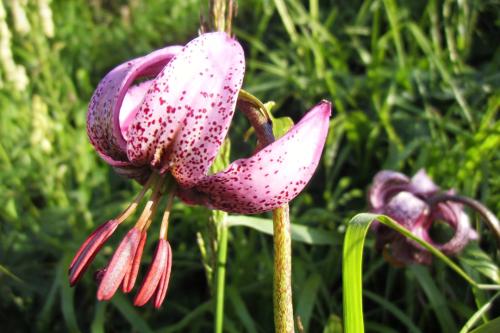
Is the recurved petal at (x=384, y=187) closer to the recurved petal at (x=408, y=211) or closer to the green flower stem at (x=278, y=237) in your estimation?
the recurved petal at (x=408, y=211)

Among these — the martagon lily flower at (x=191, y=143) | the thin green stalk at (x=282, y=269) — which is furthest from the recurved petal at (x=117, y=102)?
the thin green stalk at (x=282, y=269)

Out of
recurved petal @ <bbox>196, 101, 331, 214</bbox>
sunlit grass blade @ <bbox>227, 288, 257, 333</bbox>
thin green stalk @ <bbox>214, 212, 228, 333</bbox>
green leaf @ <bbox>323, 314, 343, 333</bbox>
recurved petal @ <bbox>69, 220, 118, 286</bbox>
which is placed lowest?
sunlit grass blade @ <bbox>227, 288, 257, 333</bbox>

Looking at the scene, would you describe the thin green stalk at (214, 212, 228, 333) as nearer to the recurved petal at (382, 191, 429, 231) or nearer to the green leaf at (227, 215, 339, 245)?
the green leaf at (227, 215, 339, 245)

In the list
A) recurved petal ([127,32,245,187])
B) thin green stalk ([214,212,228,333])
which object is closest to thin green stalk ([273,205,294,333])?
recurved petal ([127,32,245,187])

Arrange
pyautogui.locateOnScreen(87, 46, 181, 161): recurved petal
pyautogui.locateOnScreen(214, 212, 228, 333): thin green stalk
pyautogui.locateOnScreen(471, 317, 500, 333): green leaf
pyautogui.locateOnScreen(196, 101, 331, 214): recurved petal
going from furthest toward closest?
1. pyautogui.locateOnScreen(214, 212, 228, 333): thin green stalk
2. pyautogui.locateOnScreen(471, 317, 500, 333): green leaf
3. pyautogui.locateOnScreen(87, 46, 181, 161): recurved petal
4. pyautogui.locateOnScreen(196, 101, 331, 214): recurved petal

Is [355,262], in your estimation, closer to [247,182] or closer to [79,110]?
[247,182]

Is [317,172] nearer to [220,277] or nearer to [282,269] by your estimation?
[220,277]

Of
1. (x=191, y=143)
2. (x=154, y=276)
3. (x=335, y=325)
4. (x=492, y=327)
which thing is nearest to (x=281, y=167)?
(x=191, y=143)
